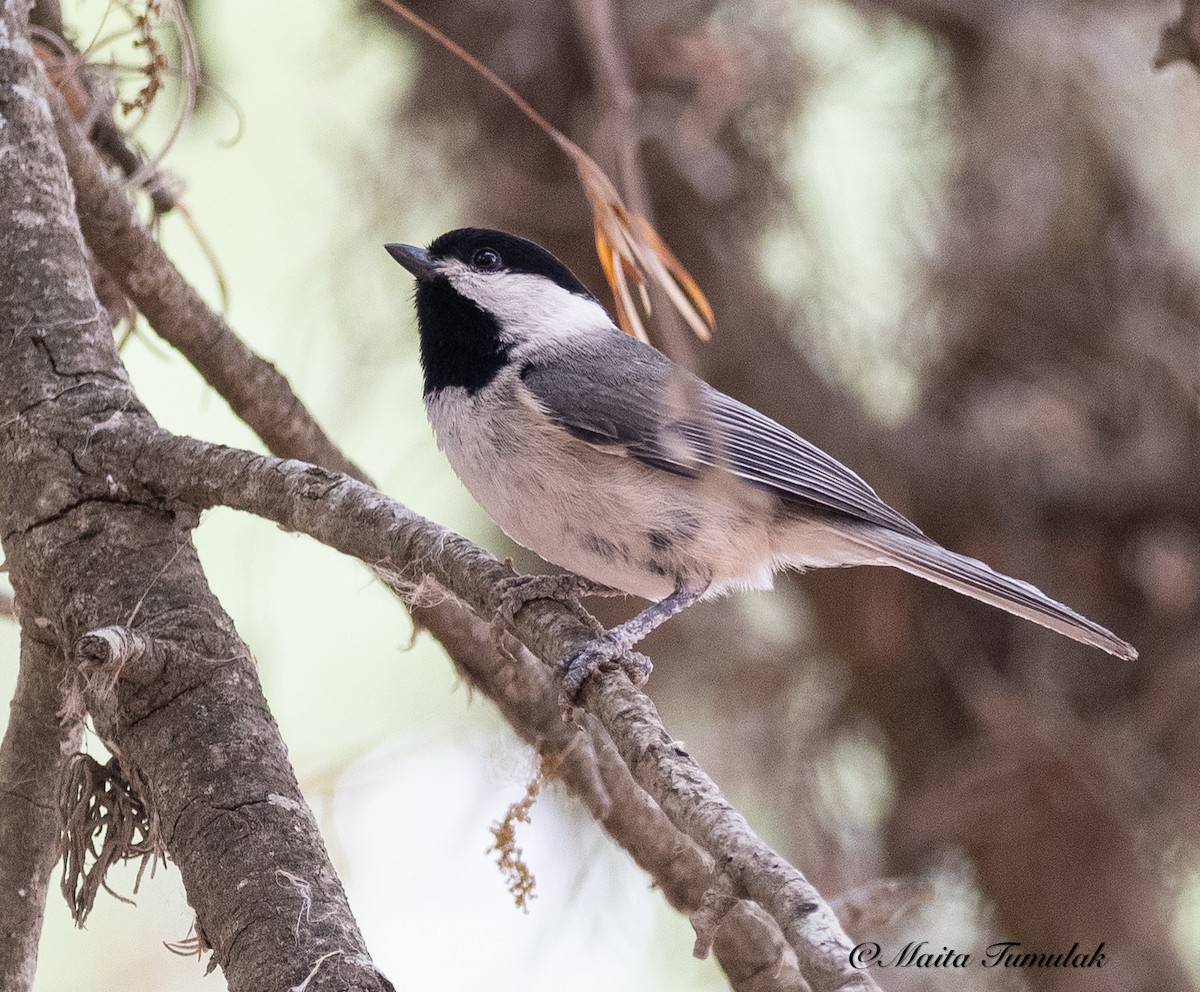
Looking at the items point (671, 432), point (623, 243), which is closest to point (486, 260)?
point (671, 432)

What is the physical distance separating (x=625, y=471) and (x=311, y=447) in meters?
0.52

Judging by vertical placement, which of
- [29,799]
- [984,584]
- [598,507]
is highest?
[984,584]

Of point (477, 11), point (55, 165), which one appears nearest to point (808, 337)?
point (477, 11)

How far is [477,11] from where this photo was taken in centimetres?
300

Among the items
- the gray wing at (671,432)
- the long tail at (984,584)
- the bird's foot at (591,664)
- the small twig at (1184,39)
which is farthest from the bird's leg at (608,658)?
the small twig at (1184,39)

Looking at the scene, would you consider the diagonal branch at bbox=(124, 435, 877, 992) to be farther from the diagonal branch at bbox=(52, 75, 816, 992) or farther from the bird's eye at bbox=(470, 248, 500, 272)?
the bird's eye at bbox=(470, 248, 500, 272)

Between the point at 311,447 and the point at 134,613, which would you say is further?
the point at 311,447

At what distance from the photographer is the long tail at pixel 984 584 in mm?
1979

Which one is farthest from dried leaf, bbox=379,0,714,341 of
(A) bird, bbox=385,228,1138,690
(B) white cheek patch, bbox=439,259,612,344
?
(B) white cheek patch, bbox=439,259,612,344

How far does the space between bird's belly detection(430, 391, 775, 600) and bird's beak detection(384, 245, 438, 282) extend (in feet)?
1.33

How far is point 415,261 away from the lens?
99.9 inches

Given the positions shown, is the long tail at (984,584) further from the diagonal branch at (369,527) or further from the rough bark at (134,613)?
the rough bark at (134,613)

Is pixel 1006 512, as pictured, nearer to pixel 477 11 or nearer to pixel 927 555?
pixel 927 555

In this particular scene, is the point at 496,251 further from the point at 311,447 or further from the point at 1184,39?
the point at 1184,39
